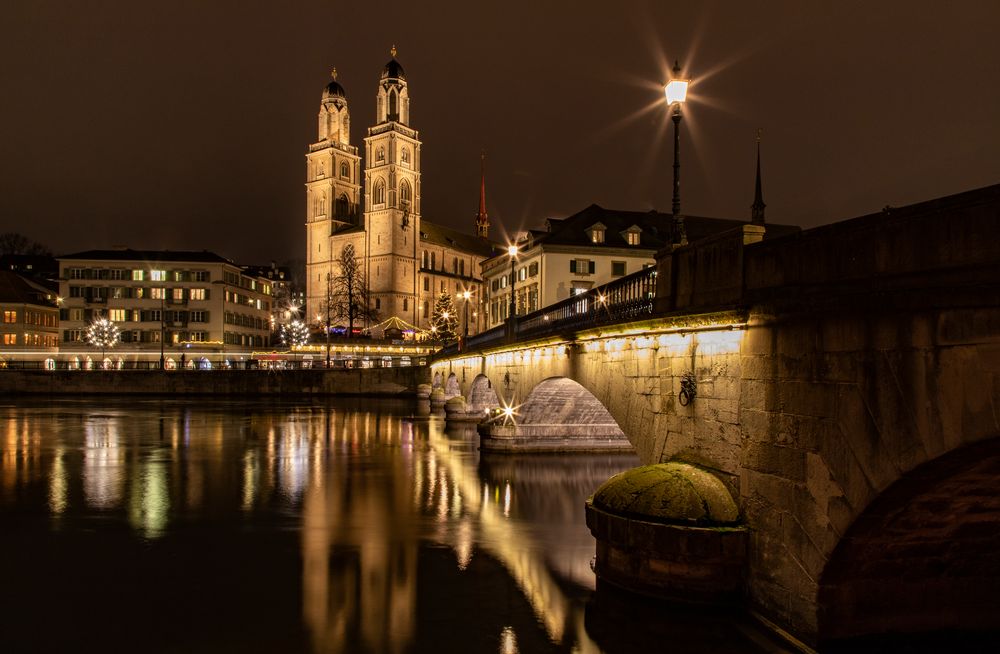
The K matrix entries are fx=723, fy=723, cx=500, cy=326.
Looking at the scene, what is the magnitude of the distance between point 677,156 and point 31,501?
21516mm

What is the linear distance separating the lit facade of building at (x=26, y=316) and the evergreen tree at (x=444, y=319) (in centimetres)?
5784

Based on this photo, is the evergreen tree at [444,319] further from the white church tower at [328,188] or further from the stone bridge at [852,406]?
the stone bridge at [852,406]

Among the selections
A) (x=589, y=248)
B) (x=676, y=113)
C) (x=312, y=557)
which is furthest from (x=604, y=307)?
(x=589, y=248)

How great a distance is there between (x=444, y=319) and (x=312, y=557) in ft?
371

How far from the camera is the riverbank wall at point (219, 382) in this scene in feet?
263

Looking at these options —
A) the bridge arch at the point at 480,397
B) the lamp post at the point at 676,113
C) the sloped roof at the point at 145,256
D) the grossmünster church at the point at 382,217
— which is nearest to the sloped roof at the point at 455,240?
the grossmünster church at the point at 382,217

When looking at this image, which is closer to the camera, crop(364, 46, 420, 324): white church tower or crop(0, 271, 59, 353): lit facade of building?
crop(0, 271, 59, 353): lit facade of building

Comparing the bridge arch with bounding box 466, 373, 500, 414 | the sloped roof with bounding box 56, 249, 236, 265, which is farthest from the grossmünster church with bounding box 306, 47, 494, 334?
the bridge arch with bounding box 466, 373, 500, 414

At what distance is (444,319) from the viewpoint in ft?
423

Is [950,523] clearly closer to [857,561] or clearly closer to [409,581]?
[857,561]

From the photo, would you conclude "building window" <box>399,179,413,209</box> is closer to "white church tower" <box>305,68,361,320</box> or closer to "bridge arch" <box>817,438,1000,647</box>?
"white church tower" <box>305,68,361,320</box>

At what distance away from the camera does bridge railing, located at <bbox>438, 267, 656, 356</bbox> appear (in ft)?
49.5

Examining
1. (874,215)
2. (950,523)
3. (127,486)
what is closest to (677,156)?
(874,215)

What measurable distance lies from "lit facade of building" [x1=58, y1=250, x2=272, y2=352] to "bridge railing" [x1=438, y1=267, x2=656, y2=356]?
87246 mm
